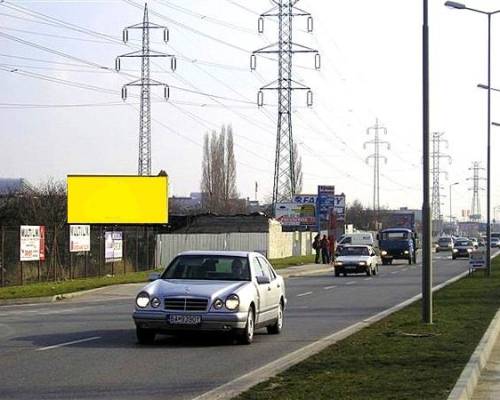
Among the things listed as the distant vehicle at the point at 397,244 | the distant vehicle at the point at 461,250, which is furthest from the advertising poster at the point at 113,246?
the distant vehicle at the point at 461,250

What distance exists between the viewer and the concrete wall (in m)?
55.7

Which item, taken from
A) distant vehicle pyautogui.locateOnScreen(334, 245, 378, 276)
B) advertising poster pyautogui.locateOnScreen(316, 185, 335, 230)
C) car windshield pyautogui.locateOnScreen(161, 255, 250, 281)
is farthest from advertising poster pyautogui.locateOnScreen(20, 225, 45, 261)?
advertising poster pyautogui.locateOnScreen(316, 185, 335, 230)

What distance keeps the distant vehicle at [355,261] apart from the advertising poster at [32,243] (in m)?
14.5

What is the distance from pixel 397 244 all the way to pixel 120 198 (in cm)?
Result: 1920

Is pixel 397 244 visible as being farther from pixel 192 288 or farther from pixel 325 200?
pixel 192 288

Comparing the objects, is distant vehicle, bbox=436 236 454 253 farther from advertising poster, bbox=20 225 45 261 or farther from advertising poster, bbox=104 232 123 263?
advertising poster, bbox=20 225 45 261

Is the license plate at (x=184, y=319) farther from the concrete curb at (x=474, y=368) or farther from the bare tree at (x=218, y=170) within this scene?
the bare tree at (x=218, y=170)

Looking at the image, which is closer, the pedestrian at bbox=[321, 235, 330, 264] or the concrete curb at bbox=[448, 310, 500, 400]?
the concrete curb at bbox=[448, 310, 500, 400]

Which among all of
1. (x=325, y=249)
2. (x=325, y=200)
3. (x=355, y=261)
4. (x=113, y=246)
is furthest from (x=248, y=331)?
(x=325, y=200)

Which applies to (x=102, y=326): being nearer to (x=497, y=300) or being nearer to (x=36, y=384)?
(x=36, y=384)

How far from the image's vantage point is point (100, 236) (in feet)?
140

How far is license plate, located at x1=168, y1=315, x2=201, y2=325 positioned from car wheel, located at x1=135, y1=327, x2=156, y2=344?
0.65 metres

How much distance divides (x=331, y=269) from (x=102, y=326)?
35291 mm

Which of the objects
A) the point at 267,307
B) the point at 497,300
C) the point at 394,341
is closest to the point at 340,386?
the point at 394,341
